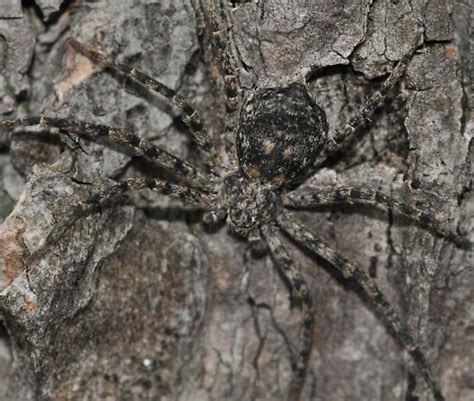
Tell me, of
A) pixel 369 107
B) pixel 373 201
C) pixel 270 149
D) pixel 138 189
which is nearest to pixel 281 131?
pixel 270 149

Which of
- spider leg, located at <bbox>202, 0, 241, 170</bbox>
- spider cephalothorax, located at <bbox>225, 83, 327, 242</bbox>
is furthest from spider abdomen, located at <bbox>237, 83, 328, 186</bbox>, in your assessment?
spider leg, located at <bbox>202, 0, 241, 170</bbox>

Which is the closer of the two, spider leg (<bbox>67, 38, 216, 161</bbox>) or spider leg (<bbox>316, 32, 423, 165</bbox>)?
spider leg (<bbox>316, 32, 423, 165</bbox>)

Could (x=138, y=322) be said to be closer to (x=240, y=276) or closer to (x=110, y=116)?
(x=240, y=276)

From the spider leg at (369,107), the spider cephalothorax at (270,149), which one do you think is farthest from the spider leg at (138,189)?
the spider leg at (369,107)

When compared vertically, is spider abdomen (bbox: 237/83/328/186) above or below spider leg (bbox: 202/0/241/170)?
below

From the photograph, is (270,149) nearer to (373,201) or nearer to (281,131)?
(281,131)

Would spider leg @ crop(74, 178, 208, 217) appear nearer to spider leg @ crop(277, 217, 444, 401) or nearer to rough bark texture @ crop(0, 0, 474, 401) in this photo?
rough bark texture @ crop(0, 0, 474, 401)

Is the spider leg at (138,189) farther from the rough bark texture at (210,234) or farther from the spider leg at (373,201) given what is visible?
the spider leg at (373,201)
